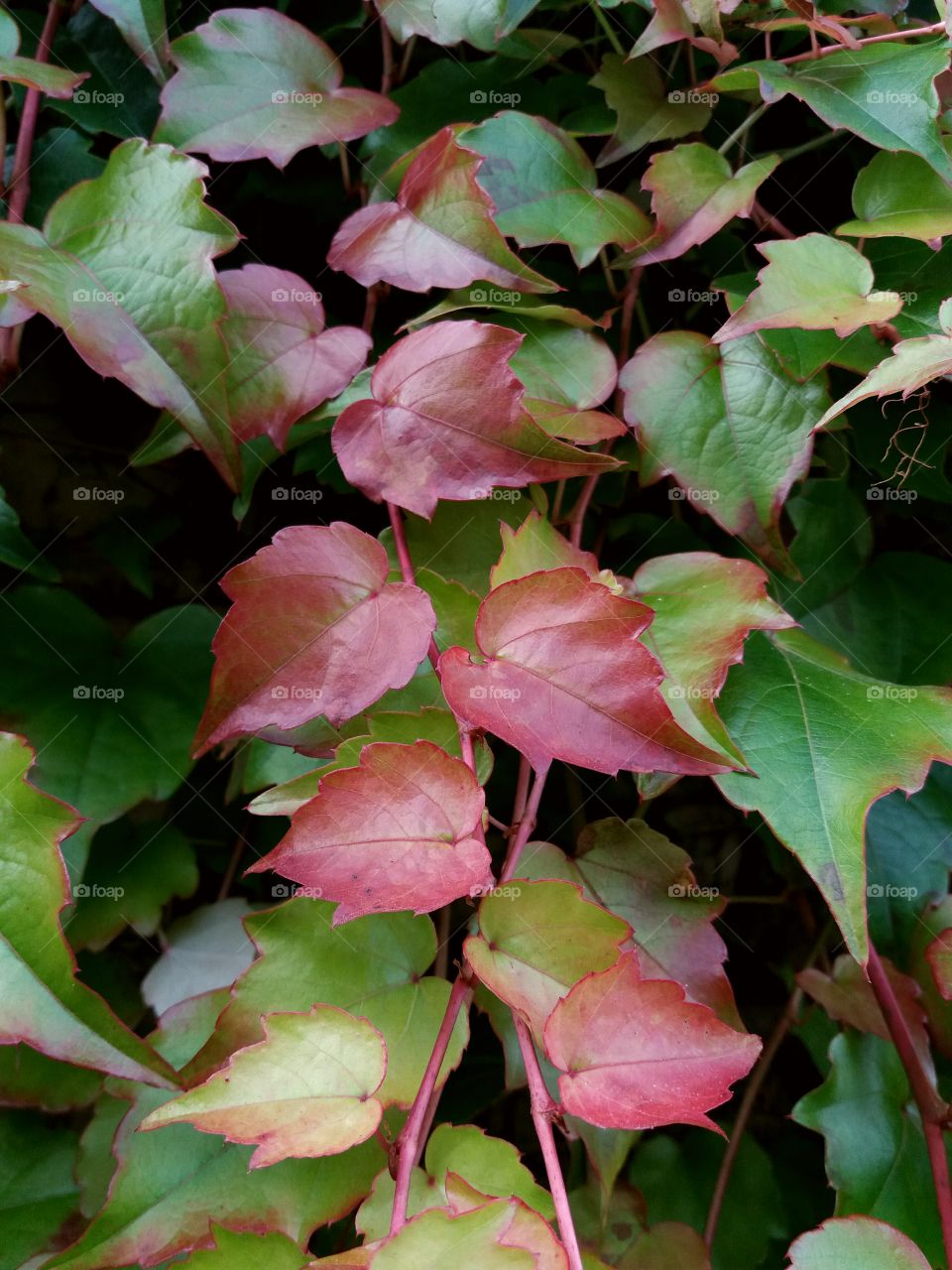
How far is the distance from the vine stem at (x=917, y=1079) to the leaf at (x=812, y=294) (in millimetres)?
434

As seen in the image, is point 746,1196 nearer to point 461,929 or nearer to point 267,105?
point 461,929

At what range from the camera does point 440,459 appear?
597 millimetres

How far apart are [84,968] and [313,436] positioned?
1.54 feet

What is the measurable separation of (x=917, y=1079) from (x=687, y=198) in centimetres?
64

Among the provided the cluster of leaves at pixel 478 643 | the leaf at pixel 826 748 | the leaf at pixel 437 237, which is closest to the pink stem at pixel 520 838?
the cluster of leaves at pixel 478 643

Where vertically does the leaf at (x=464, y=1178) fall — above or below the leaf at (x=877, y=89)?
below

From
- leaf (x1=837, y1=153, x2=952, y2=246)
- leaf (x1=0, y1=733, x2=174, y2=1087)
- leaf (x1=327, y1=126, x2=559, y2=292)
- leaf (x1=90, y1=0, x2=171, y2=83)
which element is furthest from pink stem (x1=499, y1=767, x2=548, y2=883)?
leaf (x1=90, y1=0, x2=171, y2=83)

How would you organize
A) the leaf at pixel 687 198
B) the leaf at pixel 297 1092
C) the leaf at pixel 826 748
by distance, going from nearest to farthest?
the leaf at pixel 297 1092 < the leaf at pixel 826 748 < the leaf at pixel 687 198

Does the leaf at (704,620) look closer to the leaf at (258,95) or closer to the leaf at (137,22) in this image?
the leaf at (258,95)

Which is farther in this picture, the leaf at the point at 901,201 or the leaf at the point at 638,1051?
the leaf at the point at 901,201

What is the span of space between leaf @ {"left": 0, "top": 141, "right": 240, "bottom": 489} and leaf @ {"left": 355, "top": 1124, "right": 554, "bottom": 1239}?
1.35 ft

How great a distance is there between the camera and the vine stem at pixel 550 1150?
0.45m

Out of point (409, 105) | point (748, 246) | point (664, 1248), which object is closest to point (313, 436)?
point (409, 105)

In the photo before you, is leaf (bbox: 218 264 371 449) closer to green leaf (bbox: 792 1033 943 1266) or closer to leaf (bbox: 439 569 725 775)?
leaf (bbox: 439 569 725 775)
